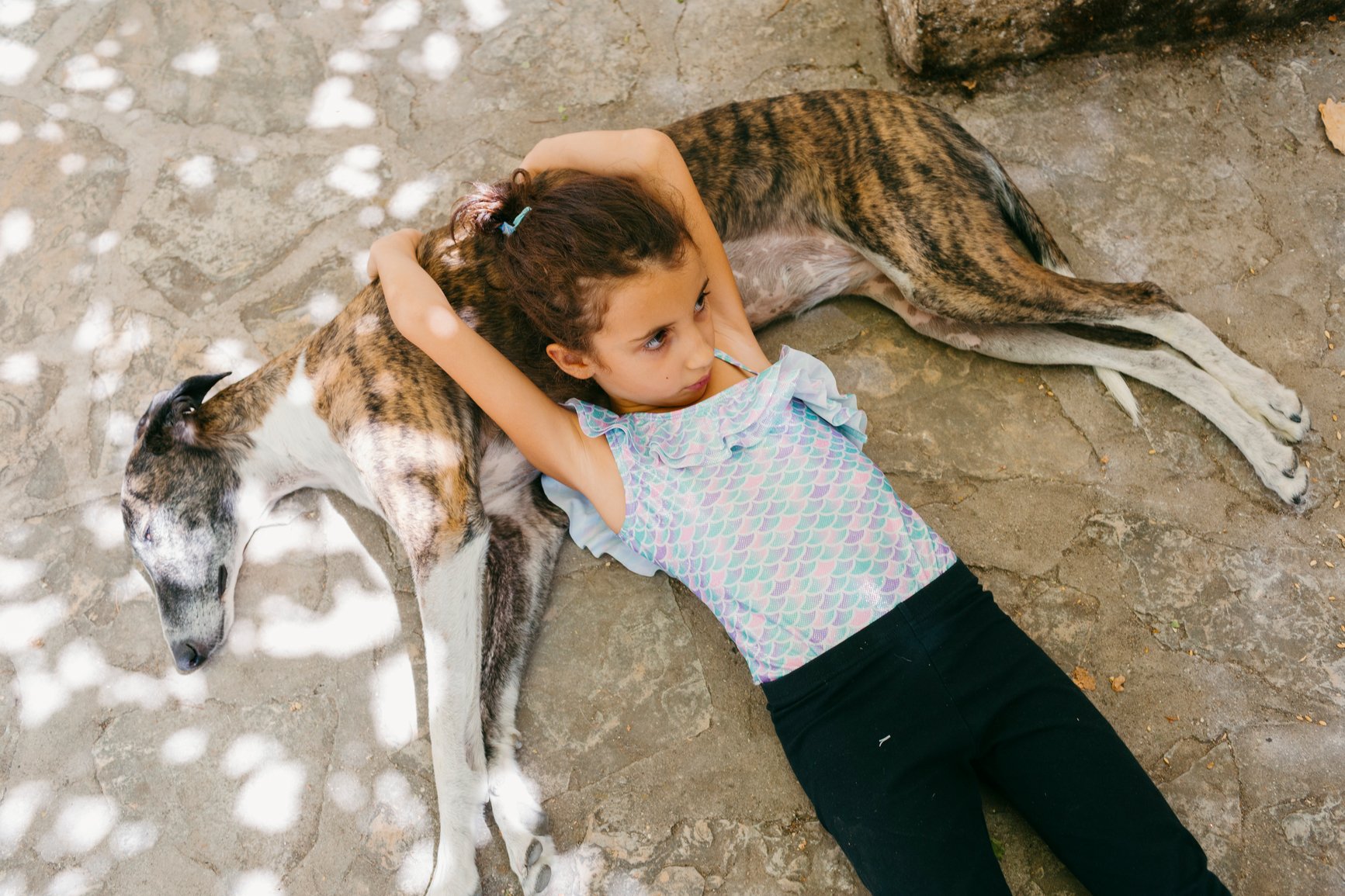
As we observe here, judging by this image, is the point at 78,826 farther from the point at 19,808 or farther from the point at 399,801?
the point at 399,801

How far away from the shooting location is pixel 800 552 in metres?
2.21

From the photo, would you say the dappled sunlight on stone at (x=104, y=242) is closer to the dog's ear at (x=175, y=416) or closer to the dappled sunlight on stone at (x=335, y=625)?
the dog's ear at (x=175, y=416)

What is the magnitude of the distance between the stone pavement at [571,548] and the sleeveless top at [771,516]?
44cm

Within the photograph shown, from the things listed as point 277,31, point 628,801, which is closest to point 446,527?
point 628,801

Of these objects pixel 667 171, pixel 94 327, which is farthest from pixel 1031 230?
pixel 94 327

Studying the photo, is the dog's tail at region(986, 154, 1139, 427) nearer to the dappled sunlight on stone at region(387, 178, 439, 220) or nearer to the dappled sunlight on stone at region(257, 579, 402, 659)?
the dappled sunlight on stone at region(387, 178, 439, 220)

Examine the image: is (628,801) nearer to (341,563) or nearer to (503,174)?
(341,563)

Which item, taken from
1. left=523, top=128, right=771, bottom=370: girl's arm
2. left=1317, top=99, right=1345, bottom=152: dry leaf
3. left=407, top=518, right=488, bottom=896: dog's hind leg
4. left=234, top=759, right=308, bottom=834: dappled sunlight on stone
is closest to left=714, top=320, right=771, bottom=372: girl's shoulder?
left=523, top=128, right=771, bottom=370: girl's arm

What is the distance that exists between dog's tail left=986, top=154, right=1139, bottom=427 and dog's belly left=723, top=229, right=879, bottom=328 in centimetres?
47

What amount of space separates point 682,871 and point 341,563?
1.45 metres

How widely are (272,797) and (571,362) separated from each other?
5.07 ft

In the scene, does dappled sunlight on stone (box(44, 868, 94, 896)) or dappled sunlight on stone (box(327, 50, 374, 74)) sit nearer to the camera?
dappled sunlight on stone (box(44, 868, 94, 896))

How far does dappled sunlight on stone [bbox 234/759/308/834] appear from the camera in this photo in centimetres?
251

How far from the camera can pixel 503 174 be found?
11.5 feet
